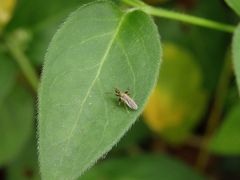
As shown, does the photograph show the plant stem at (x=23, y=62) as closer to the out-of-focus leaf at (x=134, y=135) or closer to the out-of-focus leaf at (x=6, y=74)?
the out-of-focus leaf at (x=6, y=74)

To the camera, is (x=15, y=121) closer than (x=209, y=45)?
Yes

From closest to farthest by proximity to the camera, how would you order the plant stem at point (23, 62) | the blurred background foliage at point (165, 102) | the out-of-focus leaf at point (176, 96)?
the plant stem at point (23, 62)
the blurred background foliage at point (165, 102)
the out-of-focus leaf at point (176, 96)

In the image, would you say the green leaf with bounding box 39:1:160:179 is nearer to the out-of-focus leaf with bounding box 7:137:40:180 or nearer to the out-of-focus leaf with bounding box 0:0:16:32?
the out-of-focus leaf with bounding box 0:0:16:32

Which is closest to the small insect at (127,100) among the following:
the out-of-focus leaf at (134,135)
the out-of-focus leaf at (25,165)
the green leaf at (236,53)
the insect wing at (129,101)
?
the insect wing at (129,101)

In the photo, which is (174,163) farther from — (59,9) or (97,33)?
(97,33)

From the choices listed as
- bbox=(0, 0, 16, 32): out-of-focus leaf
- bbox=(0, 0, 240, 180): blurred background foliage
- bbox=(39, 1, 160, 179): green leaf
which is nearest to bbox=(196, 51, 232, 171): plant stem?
bbox=(0, 0, 240, 180): blurred background foliage

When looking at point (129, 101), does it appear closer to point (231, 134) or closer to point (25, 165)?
point (231, 134)

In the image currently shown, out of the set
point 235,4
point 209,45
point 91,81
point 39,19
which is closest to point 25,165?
point 39,19
